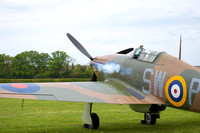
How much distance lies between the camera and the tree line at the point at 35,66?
2559 inches

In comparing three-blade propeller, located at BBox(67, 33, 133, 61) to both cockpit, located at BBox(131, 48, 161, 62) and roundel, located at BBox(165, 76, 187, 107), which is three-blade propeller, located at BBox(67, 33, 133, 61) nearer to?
cockpit, located at BBox(131, 48, 161, 62)

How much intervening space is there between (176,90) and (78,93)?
270 cm

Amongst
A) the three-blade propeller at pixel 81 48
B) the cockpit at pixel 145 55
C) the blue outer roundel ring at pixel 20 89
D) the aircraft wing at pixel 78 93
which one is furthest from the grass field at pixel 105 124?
the three-blade propeller at pixel 81 48

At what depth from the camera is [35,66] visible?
70.4 metres

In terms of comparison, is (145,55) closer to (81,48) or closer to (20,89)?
(20,89)

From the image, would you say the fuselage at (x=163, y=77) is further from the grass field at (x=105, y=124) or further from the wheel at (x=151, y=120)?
the wheel at (x=151, y=120)

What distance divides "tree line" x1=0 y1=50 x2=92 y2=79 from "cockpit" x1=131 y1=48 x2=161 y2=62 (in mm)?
50754

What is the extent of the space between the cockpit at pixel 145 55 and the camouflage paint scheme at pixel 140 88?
0.31 feet

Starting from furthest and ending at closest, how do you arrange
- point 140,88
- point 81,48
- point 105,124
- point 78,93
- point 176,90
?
point 81,48, point 105,124, point 140,88, point 78,93, point 176,90

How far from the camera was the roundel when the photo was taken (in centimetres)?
705

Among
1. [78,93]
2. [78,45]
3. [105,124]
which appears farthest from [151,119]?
[78,45]

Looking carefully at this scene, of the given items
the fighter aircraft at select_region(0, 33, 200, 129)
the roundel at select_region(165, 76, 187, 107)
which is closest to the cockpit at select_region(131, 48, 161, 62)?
the fighter aircraft at select_region(0, 33, 200, 129)

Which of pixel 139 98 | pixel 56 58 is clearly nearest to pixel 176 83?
pixel 139 98

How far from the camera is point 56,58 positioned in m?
73.2
